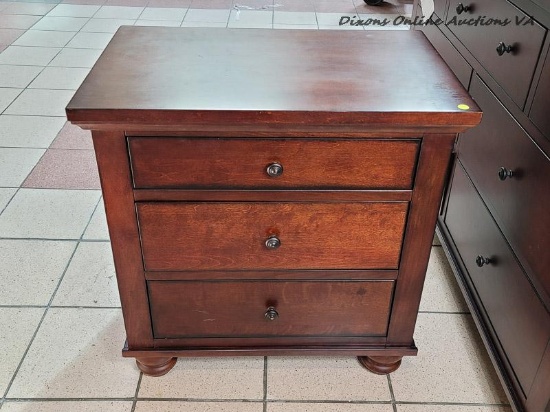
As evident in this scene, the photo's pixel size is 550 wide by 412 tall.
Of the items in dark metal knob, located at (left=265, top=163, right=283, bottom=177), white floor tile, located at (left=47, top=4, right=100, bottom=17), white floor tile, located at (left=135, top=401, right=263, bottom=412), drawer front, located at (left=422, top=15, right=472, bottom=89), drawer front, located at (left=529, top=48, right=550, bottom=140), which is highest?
drawer front, located at (left=529, top=48, right=550, bottom=140)

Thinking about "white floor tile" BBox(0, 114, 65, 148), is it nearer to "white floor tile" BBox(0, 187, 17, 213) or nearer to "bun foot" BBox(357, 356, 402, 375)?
"white floor tile" BBox(0, 187, 17, 213)

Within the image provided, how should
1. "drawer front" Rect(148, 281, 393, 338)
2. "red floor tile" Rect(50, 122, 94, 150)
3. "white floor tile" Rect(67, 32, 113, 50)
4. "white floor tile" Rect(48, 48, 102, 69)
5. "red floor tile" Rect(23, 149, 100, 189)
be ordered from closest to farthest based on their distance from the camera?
"drawer front" Rect(148, 281, 393, 338) → "red floor tile" Rect(23, 149, 100, 189) → "red floor tile" Rect(50, 122, 94, 150) → "white floor tile" Rect(48, 48, 102, 69) → "white floor tile" Rect(67, 32, 113, 50)

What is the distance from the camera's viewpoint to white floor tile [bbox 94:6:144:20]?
3.85m

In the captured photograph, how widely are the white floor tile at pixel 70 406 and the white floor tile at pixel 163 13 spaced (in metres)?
2.95

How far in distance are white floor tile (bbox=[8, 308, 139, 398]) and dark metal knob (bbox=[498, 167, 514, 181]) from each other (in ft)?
3.25

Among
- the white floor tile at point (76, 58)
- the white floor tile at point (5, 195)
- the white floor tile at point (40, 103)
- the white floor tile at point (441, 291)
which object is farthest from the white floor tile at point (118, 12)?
the white floor tile at point (441, 291)

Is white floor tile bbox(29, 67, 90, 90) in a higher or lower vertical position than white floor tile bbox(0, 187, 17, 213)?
lower

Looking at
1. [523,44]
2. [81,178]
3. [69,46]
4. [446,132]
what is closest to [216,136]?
[446,132]

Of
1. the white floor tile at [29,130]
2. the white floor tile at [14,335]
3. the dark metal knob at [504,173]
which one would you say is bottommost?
the white floor tile at [29,130]

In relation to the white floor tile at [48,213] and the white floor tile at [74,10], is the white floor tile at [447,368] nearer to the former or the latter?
the white floor tile at [48,213]

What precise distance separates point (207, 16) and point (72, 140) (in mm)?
1779

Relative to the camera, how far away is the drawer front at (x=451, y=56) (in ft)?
5.20

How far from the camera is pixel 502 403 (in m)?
1.38

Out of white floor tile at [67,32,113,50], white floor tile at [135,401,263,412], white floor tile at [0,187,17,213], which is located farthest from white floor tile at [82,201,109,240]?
white floor tile at [67,32,113,50]
